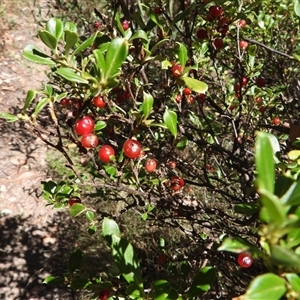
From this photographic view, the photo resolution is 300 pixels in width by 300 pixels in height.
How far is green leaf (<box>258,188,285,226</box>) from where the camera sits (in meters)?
0.51

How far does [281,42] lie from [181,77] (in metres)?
2.09

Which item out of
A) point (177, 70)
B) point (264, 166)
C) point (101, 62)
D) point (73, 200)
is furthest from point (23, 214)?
point (264, 166)

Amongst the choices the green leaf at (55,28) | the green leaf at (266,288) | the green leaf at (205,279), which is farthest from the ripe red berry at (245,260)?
the green leaf at (55,28)

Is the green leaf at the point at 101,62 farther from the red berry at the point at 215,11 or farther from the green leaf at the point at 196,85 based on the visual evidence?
the red berry at the point at 215,11

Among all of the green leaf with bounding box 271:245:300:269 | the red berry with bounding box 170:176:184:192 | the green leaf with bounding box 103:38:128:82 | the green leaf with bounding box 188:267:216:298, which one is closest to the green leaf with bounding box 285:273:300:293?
the green leaf with bounding box 271:245:300:269

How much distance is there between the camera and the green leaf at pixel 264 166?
58 cm

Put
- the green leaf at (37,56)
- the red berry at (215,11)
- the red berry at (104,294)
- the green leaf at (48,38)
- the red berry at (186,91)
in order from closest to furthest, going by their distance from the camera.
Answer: the green leaf at (48,38)
the green leaf at (37,56)
the red berry at (104,294)
the red berry at (215,11)
the red berry at (186,91)

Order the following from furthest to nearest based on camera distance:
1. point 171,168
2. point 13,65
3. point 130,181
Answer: point 13,65 < point 171,168 < point 130,181

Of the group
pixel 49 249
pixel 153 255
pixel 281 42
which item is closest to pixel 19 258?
pixel 49 249

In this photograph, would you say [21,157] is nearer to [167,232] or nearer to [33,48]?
[167,232]

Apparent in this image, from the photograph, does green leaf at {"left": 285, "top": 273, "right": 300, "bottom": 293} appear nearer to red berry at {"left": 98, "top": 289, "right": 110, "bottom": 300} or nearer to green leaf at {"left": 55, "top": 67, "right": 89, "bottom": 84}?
green leaf at {"left": 55, "top": 67, "right": 89, "bottom": 84}

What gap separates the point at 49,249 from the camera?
11.0 ft

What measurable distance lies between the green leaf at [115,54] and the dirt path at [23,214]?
7.27ft

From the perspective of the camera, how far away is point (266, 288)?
63 cm
